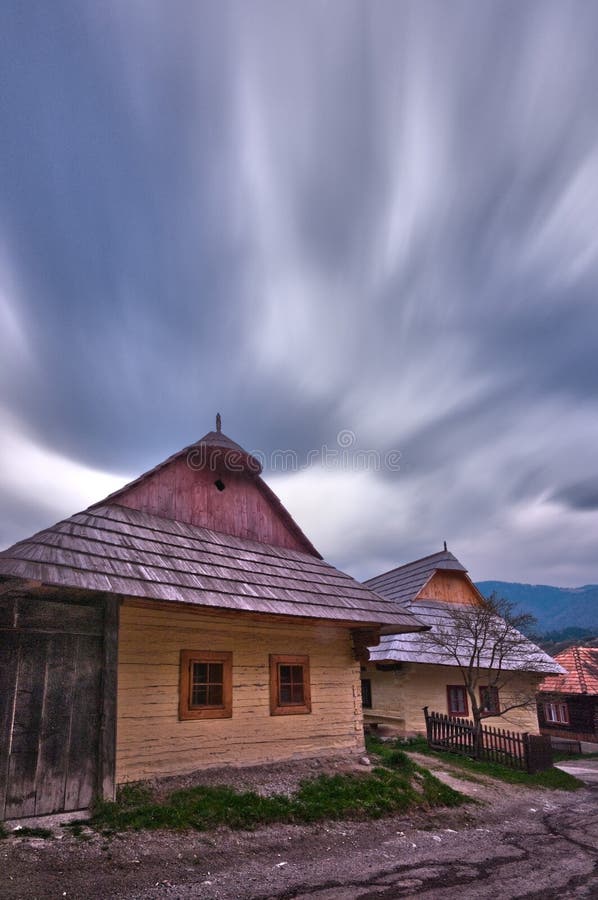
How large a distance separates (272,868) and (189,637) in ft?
12.9

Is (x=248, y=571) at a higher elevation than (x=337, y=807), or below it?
higher

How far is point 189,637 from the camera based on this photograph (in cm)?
895

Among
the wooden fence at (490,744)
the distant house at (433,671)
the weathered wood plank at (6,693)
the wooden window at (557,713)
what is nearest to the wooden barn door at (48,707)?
the weathered wood plank at (6,693)

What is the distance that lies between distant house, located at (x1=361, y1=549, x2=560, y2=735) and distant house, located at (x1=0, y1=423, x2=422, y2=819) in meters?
4.33

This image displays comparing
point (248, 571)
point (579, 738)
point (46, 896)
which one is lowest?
point (579, 738)

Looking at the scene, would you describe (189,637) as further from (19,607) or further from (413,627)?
(413,627)

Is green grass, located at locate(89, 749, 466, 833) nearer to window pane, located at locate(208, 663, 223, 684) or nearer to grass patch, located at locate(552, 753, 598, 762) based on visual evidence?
window pane, located at locate(208, 663, 223, 684)

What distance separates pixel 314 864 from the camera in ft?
18.9

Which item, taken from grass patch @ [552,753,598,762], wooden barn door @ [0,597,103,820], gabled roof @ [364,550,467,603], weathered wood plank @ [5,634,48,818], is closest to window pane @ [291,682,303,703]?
wooden barn door @ [0,597,103,820]

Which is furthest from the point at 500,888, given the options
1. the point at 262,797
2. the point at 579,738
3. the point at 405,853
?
the point at 579,738

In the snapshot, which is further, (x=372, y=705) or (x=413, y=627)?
(x=372, y=705)

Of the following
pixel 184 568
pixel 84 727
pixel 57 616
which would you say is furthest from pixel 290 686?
pixel 57 616

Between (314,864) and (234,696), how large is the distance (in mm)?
3763

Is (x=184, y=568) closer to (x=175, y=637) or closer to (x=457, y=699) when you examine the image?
(x=175, y=637)
